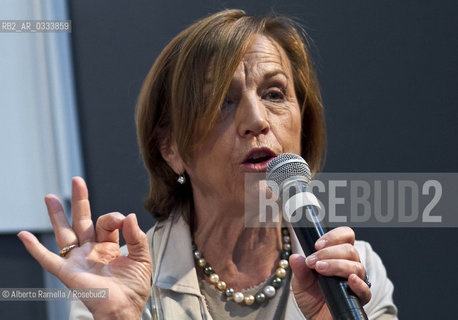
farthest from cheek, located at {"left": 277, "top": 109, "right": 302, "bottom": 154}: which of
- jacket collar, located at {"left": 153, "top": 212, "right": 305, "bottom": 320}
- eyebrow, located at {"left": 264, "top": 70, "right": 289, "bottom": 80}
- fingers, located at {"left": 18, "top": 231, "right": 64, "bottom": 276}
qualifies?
fingers, located at {"left": 18, "top": 231, "right": 64, "bottom": 276}

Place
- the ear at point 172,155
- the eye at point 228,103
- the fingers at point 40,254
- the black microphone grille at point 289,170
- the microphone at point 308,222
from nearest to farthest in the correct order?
the microphone at point 308,222 < the black microphone grille at point 289,170 < the fingers at point 40,254 < the eye at point 228,103 < the ear at point 172,155

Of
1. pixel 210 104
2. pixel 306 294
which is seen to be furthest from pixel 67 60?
pixel 306 294

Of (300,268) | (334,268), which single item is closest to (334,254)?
(334,268)

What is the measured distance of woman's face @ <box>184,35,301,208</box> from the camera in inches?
55.6

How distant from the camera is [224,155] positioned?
4.77ft

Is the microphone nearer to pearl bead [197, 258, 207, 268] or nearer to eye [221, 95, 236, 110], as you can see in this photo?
eye [221, 95, 236, 110]

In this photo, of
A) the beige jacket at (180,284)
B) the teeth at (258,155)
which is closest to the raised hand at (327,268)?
the beige jacket at (180,284)

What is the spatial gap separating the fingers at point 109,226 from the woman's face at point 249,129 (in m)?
0.39

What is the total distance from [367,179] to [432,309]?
49cm

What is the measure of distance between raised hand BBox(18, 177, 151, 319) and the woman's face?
1.16 feet

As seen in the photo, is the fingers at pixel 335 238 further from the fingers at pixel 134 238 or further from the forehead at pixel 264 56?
the forehead at pixel 264 56

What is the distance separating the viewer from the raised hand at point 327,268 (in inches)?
36.2

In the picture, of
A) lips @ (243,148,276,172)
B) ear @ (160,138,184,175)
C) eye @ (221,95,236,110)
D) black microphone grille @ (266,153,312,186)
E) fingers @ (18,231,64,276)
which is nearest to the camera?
black microphone grille @ (266,153,312,186)

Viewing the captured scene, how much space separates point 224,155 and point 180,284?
0.37 metres
